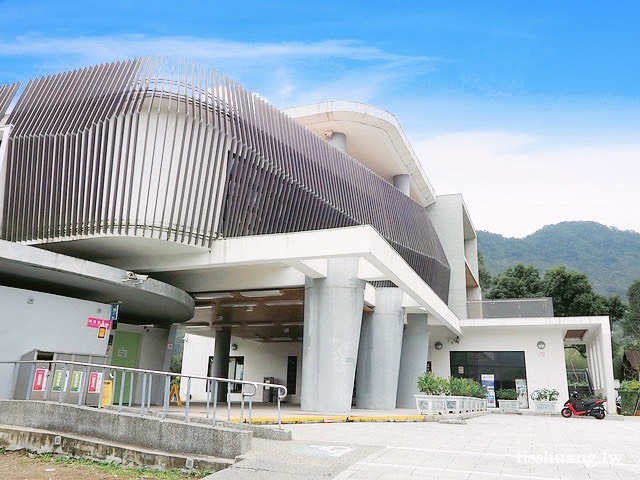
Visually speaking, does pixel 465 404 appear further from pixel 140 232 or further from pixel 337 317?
pixel 140 232

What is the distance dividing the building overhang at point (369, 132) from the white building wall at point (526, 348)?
33.0 feet

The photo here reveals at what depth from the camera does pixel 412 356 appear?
2388cm

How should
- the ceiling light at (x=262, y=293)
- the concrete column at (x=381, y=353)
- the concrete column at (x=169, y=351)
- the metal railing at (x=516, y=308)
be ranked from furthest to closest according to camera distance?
the metal railing at (x=516, y=308), the concrete column at (x=381, y=353), the concrete column at (x=169, y=351), the ceiling light at (x=262, y=293)

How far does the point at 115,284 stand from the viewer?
46.0 feet

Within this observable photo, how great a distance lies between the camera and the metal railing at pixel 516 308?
2812 cm

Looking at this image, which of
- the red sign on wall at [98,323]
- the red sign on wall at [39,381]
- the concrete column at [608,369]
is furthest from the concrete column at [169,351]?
the concrete column at [608,369]

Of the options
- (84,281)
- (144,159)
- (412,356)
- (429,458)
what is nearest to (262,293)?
(84,281)

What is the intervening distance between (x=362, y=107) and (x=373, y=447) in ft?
72.0

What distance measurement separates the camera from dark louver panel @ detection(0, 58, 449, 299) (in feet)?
46.6

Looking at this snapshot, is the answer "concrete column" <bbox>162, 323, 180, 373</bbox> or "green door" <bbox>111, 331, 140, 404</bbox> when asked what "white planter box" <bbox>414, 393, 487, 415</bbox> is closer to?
"concrete column" <bbox>162, 323, 180, 373</bbox>

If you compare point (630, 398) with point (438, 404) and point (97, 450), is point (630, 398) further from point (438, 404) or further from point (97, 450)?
point (97, 450)

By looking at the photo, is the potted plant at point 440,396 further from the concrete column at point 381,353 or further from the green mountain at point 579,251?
the green mountain at point 579,251

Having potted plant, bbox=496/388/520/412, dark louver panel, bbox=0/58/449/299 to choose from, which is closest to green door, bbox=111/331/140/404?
dark louver panel, bbox=0/58/449/299

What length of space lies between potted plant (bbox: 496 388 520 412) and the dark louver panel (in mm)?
16801
